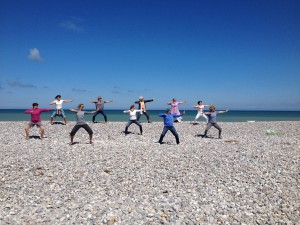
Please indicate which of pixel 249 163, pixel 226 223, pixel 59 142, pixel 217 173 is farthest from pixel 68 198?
pixel 59 142

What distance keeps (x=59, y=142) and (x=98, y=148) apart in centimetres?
330

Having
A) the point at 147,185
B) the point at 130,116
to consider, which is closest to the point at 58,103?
the point at 130,116

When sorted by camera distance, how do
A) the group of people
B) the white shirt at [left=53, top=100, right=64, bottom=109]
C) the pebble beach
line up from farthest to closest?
the white shirt at [left=53, top=100, right=64, bottom=109], the group of people, the pebble beach

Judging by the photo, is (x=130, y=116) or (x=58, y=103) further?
(x=58, y=103)

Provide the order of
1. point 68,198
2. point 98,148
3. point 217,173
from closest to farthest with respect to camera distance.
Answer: point 68,198 → point 217,173 → point 98,148

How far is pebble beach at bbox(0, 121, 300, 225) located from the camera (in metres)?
6.36

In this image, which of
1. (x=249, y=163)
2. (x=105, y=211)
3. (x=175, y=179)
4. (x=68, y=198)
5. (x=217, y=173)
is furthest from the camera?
(x=249, y=163)

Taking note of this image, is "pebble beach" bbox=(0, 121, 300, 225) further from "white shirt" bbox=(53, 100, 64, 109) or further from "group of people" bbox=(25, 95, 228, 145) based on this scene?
"white shirt" bbox=(53, 100, 64, 109)

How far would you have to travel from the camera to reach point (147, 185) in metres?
8.35

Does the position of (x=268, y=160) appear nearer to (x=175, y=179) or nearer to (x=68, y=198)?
(x=175, y=179)

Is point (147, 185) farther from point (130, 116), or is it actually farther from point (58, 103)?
point (58, 103)

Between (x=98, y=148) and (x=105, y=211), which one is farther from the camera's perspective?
(x=98, y=148)

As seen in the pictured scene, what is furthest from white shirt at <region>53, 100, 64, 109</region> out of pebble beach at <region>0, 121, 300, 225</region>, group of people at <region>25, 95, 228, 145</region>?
pebble beach at <region>0, 121, 300, 225</region>

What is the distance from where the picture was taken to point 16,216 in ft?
20.6
